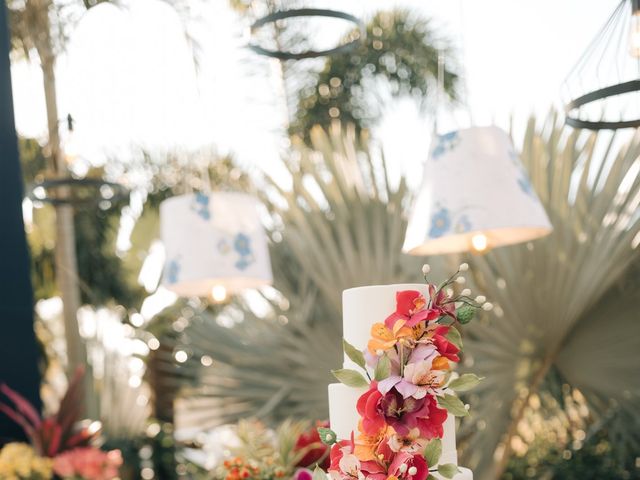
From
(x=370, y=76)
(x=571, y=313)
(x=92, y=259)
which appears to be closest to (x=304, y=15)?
(x=571, y=313)

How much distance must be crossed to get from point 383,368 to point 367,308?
0.46ft

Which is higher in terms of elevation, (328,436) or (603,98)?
(603,98)

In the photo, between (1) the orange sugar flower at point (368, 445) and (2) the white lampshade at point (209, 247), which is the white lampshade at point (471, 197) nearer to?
(2) the white lampshade at point (209, 247)

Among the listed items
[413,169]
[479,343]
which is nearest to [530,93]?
[413,169]

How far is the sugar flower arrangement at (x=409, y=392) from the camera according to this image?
1.14 metres

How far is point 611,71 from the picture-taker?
8.56ft

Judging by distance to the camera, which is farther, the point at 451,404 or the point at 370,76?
the point at 370,76

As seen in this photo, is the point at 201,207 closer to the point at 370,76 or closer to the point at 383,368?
the point at 383,368

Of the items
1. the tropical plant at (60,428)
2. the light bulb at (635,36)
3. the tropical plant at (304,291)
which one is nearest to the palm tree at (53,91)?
the tropical plant at (304,291)

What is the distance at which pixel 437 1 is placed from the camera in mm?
7965

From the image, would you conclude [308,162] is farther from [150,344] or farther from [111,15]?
[150,344]

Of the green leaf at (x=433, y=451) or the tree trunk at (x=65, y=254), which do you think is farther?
the tree trunk at (x=65, y=254)

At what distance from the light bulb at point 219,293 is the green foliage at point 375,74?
4871 millimetres

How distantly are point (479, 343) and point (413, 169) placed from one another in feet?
3.08
